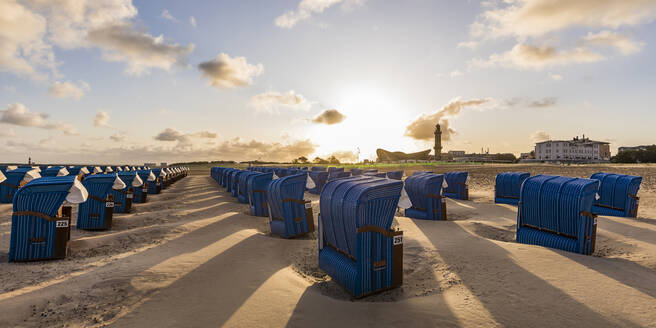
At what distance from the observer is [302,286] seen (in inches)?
284

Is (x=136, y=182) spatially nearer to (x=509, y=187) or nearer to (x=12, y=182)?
(x=12, y=182)

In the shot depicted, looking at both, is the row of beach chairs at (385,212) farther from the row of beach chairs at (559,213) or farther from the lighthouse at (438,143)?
the lighthouse at (438,143)

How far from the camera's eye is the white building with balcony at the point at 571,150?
4139 inches

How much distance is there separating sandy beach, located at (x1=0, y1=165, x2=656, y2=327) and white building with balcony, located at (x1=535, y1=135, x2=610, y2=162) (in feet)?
385

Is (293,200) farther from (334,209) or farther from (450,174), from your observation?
(450,174)

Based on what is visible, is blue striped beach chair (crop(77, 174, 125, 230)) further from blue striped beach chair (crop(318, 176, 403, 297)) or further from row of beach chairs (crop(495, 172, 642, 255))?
row of beach chairs (crop(495, 172, 642, 255))

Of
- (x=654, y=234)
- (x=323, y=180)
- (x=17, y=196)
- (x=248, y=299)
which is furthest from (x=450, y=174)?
(x=17, y=196)

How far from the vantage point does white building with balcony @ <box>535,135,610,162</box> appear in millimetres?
105125

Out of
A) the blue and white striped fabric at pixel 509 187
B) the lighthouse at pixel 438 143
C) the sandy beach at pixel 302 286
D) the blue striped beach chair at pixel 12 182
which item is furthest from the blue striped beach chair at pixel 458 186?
the lighthouse at pixel 438 143

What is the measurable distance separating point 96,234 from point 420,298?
13.9 metres

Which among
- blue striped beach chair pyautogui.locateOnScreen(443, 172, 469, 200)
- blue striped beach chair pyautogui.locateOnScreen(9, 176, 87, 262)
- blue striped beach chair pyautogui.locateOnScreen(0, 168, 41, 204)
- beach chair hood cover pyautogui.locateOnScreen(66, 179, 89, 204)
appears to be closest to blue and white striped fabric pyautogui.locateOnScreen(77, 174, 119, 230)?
blue striped beach chair pyautogui.locateOnScreen(9, 176, 87, 262)

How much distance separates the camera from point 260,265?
8547mm

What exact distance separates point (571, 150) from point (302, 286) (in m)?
132

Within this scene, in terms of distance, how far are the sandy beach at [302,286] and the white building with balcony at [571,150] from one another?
11747 cm
